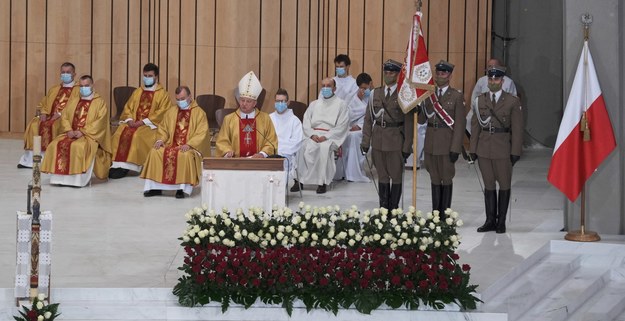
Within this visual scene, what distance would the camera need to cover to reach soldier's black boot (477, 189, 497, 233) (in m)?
12.9

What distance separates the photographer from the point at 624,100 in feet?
41.2

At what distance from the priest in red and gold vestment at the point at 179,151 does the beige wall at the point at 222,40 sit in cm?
357

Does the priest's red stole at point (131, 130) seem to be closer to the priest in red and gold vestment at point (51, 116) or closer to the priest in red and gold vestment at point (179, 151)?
the priest in red and gold vestment at point (51, 116)

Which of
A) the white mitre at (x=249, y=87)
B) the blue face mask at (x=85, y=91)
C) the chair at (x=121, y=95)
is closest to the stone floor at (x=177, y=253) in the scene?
the blue face mask at (x=85, y=91)

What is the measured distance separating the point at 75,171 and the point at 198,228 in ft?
18.2

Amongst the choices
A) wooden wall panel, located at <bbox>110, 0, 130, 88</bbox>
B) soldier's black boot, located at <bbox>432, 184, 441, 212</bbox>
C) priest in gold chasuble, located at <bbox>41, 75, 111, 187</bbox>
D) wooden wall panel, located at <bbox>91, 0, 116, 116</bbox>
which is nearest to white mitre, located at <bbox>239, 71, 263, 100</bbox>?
soldier's black boot, located at <bbox>432, 184, 441, 212</bbox>

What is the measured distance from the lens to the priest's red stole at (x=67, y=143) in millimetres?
15703

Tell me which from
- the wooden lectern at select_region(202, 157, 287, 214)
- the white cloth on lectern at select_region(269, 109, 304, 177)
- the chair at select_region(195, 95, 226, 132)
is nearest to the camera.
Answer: the wooden lectern at select_region(202, 157, 287, 214)

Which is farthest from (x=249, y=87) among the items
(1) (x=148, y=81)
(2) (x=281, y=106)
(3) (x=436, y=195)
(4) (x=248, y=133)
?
(1) (x=148, y=81)

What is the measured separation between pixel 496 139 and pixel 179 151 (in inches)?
163

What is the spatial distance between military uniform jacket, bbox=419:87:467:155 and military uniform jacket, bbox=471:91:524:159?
0.19m

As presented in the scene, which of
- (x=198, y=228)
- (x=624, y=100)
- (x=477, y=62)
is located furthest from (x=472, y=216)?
(x=477, y=62)

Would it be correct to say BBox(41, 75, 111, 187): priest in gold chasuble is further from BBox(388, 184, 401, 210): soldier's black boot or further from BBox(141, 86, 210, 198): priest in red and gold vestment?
BBox(388, 184, 401, 210): soldier's black boot

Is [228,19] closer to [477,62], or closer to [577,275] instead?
[477,62]
